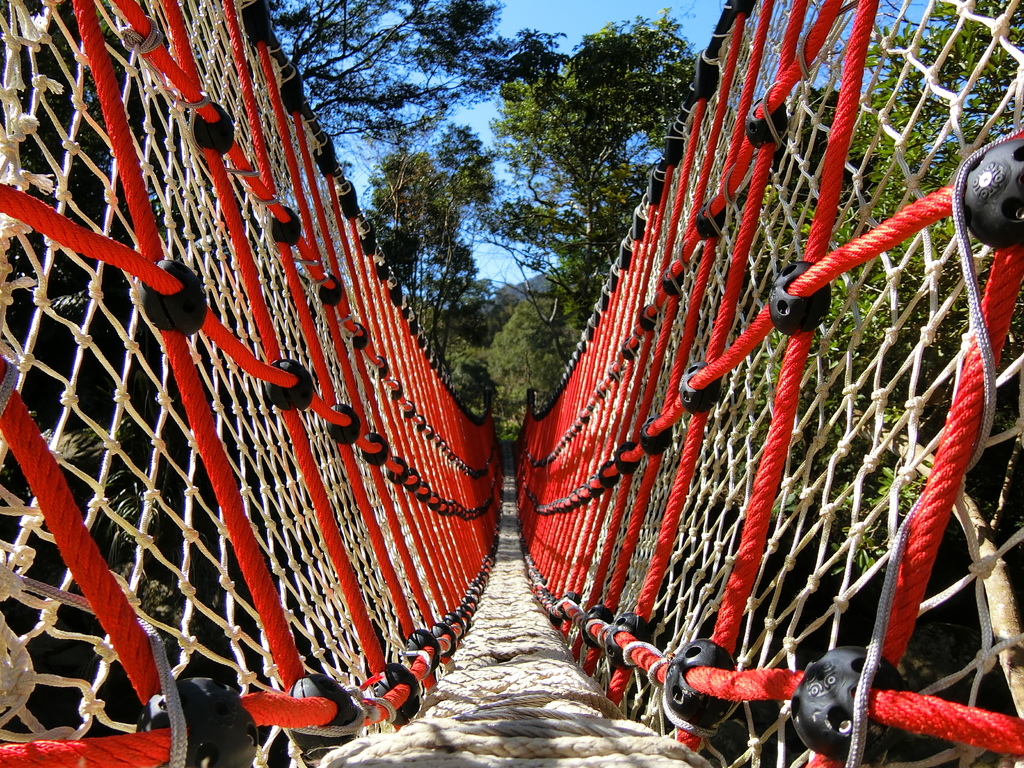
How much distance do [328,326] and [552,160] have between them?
27.4ft

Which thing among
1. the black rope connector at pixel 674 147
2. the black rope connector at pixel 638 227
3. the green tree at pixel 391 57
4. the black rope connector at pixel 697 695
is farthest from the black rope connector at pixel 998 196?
the green tree at pixel 391 57

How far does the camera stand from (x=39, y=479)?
0.49 m

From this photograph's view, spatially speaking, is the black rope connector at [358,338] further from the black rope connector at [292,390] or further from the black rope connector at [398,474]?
the black rope connector at [292,390]

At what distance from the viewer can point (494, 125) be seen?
10.5m

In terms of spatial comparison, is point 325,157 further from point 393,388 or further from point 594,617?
point 594,617

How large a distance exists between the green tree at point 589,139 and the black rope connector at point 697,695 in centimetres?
812

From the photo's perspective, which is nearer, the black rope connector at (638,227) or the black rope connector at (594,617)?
the black rope connector at (594,617)

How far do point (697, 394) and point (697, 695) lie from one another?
418 mm

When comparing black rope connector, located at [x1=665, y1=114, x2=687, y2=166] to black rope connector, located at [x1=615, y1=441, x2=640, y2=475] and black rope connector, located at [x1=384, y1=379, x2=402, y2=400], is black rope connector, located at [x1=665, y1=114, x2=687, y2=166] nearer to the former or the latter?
black rope connector, located at [x1=615, y1=441, x2=640, y2=475]

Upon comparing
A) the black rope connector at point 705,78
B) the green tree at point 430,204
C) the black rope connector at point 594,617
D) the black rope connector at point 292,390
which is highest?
the green tree at point 430,204

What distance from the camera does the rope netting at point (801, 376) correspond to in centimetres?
47

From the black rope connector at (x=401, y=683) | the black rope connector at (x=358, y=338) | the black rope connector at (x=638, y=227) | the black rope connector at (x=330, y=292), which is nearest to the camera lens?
the black rope connector at (x=401, y=683)

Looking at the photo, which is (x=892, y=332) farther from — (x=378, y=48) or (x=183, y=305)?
(x=378, y=48)

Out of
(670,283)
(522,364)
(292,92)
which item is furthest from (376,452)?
(522,364)
